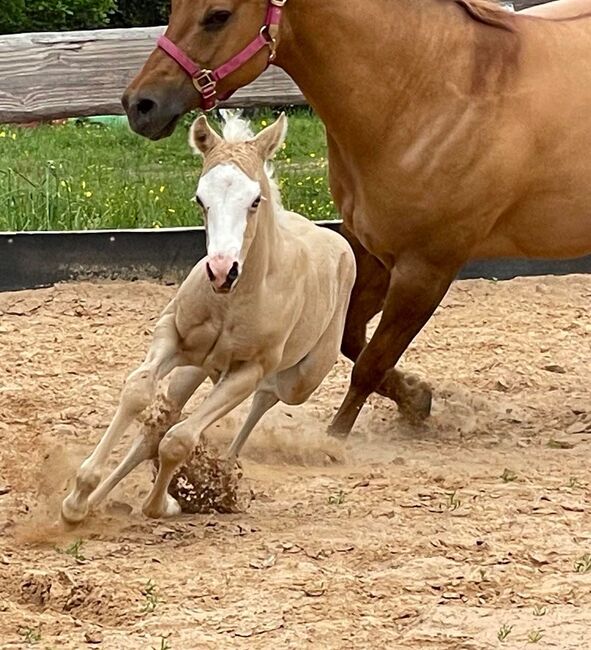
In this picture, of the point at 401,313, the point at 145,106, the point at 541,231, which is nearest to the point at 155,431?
the point at 145,106

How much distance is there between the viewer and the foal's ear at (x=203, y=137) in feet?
13.0

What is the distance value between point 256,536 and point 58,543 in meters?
0.54

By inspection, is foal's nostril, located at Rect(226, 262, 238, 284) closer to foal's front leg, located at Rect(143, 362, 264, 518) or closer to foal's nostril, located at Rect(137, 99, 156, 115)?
foal's front leg, located at Rect(143, 362, 264, 518)

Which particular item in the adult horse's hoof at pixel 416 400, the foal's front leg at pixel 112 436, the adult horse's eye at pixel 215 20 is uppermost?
the adult horse's eye at pixel 215 20

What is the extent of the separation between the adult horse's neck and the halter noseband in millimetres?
128

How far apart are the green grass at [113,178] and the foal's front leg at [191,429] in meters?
3.23

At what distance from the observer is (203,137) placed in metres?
3.97

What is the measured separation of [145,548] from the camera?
3818 millimetres

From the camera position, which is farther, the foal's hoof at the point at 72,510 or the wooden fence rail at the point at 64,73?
the wooden fence rail at the point at 64,73

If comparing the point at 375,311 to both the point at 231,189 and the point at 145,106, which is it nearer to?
the point at 145,106

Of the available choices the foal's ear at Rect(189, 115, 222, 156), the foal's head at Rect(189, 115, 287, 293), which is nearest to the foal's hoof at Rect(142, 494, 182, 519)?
the foal's head at Rect(189, 115, 287, 293)

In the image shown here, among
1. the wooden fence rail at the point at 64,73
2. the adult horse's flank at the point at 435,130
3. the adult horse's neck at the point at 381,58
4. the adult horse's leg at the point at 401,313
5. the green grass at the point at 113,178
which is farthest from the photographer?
the green grass at the point at 113,178

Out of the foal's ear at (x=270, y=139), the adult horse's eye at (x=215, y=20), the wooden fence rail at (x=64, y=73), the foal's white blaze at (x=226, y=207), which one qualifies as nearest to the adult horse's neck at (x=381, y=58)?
the adult horse's eye at (x=215, y=20)

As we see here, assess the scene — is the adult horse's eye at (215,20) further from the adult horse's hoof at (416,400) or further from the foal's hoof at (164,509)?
the adult horse's hoof at (416,400)
